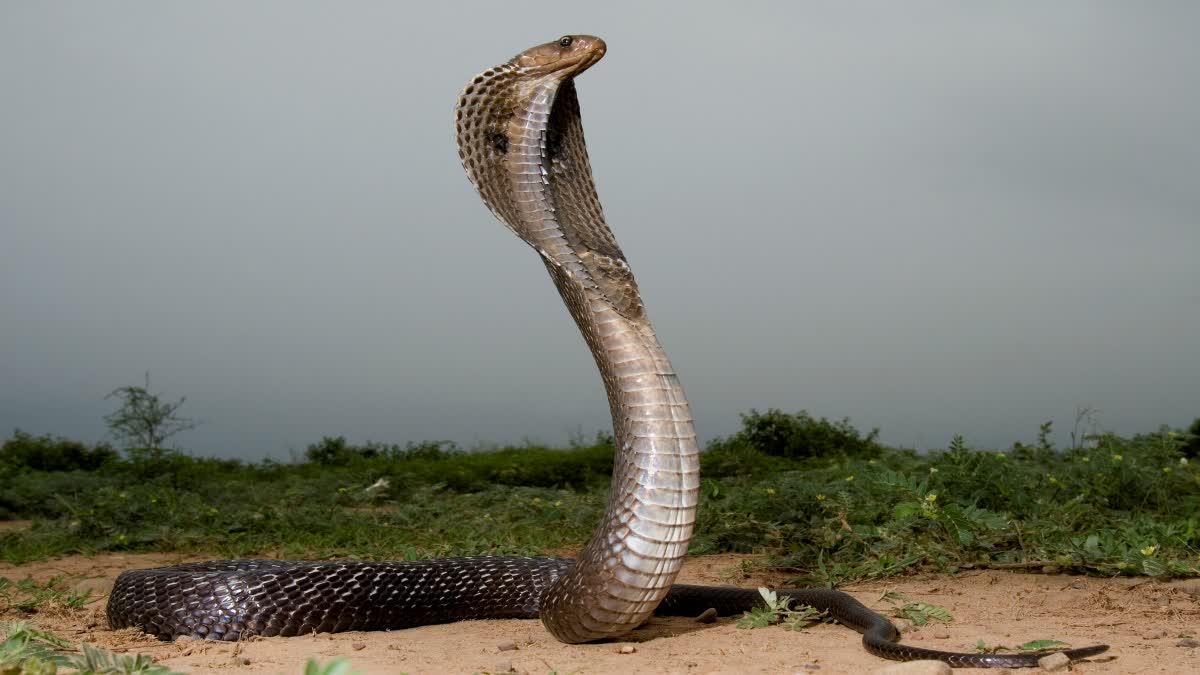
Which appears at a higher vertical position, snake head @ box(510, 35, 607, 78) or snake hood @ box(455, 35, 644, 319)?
snake head @ box(510, 35, 607, 78)

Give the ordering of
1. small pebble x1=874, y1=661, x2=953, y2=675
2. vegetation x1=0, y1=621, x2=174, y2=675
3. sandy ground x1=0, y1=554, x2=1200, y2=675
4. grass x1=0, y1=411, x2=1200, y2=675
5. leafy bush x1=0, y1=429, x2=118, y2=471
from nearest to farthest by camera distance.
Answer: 1. vegetation x1=0, y1=621, x2=174, y2=675
2. small pebble x1=874, y1=661, x2=953, y2=675
3. sandy ground x1=0, y1=554, x2=1200, y2=675
4. grass x1=0, y1=411, x2=1200, y2=675
5. leafy bush x1=0, y1=429, x2=118, y2=471

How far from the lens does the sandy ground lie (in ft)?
11.6

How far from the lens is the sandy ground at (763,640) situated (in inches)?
139

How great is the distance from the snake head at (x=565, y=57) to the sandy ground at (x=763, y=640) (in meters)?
2.15

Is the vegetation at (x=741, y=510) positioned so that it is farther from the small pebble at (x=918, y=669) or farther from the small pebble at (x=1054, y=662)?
the small pebble at (x=918, y=669)

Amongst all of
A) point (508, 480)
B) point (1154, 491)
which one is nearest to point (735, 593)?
point (1154, 491)

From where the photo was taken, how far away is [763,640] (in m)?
3.88

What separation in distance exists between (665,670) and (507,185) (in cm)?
183

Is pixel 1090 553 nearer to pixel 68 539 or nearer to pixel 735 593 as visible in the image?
pixel 735 593

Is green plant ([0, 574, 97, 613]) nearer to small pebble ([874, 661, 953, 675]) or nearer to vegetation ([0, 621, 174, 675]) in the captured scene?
vegetation ([0, 621, 174, 675])

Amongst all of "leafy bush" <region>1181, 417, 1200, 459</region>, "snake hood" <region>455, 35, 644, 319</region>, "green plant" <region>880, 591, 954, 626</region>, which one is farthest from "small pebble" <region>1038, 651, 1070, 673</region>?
"leafy bush" <region>1181, 417, 1200, 459</region>

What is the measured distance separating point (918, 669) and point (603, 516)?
1.22 meters

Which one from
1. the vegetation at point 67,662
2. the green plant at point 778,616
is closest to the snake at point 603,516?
the green plant at point 778,616

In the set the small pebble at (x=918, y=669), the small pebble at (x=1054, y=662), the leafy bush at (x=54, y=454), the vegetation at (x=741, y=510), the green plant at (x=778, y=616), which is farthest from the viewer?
the leafy bush at (x=54, y=454)
